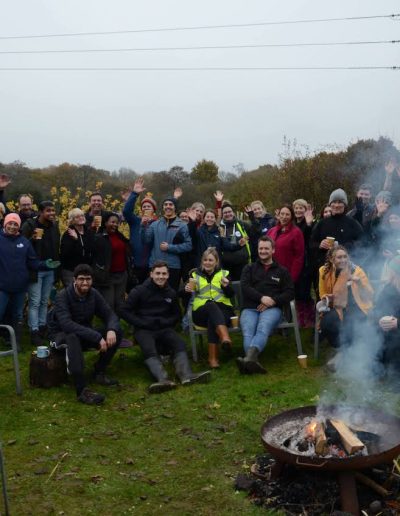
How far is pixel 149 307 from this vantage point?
21.7 feet

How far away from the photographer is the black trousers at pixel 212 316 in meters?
6.69

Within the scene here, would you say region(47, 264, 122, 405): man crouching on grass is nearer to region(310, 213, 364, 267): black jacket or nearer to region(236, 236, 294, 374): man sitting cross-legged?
region(236, 236, 294, 374): man sitting cross-legged

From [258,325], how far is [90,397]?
2.17 meters

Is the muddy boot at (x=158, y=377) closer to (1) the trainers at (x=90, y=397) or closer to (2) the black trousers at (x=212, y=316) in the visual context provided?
(1) the trainers at (x=90, y=397)

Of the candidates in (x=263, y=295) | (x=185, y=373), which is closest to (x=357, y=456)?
(x=185, y=373)

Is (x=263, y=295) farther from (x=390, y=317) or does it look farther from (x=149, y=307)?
(x=390, y=317)

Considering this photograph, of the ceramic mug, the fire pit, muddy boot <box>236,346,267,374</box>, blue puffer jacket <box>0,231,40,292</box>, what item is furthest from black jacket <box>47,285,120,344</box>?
the fire pit

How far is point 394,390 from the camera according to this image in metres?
5.59

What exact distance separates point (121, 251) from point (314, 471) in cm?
461

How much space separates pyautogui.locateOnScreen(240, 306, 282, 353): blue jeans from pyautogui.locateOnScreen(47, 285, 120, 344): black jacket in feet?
5.09

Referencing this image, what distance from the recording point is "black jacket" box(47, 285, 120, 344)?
5949mm

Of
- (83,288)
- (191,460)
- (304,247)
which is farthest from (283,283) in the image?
(191,460)

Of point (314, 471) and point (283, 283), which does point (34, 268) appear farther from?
point (314, 471)

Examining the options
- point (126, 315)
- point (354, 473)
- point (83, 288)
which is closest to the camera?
point (354, 473)
